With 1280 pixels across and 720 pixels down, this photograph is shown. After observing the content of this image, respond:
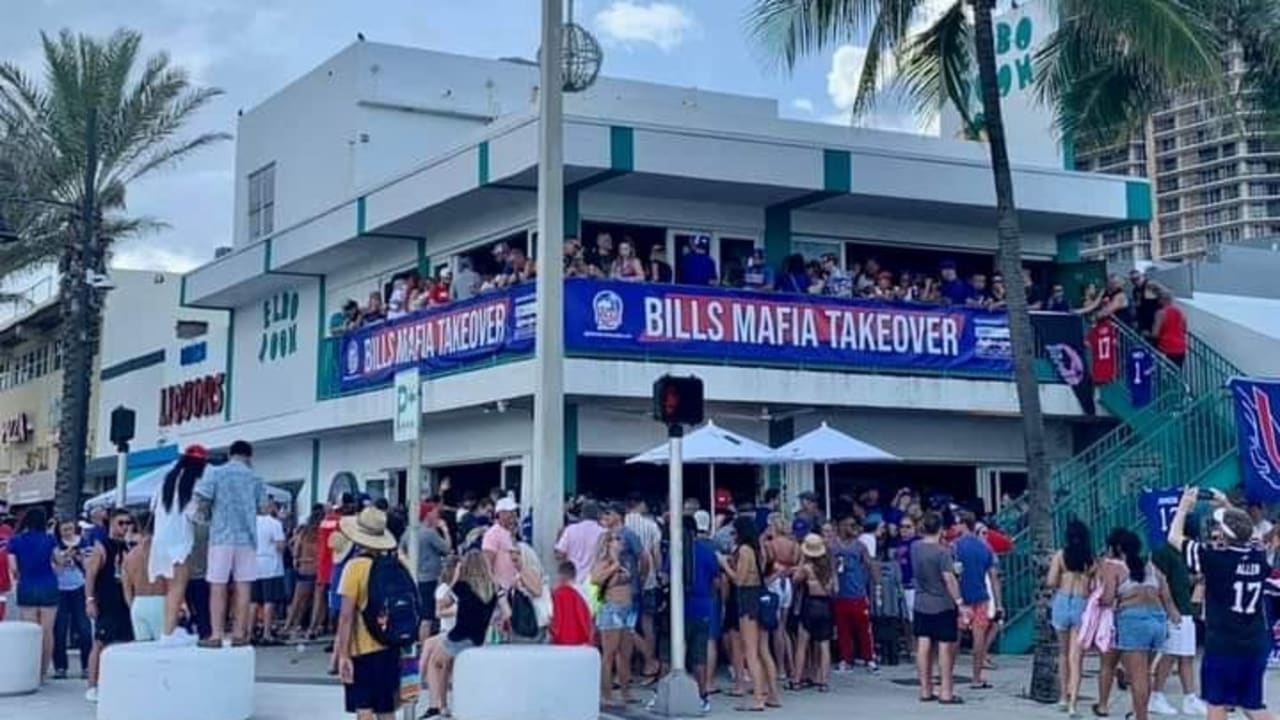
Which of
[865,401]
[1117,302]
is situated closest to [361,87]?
[865,401]

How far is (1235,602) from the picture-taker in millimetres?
9789

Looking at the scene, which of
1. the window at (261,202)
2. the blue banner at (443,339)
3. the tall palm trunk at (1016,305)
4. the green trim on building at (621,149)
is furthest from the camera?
the window at (261,202)

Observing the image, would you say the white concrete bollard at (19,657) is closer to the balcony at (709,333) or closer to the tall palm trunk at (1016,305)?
the balcony at (709,333)

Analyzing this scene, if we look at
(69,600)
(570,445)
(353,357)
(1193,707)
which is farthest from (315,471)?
(1193,707)

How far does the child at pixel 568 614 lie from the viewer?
12.5m

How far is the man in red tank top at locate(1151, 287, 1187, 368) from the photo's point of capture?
70.8 feet

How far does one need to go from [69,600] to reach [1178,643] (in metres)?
11.3

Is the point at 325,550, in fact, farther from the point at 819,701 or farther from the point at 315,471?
the point at 315,471

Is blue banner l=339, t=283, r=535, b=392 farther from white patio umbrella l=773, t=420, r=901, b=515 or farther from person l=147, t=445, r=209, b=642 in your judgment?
person l=147, t=445, r=209, b=642

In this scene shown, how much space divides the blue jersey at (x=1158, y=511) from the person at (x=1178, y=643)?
3960mm

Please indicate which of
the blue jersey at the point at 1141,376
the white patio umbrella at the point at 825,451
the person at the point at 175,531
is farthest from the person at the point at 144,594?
the blue jersey at the point at 1141,376

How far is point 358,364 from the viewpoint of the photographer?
2319 cm

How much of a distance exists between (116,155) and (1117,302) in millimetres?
18759

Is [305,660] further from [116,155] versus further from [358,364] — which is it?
[116,155]
